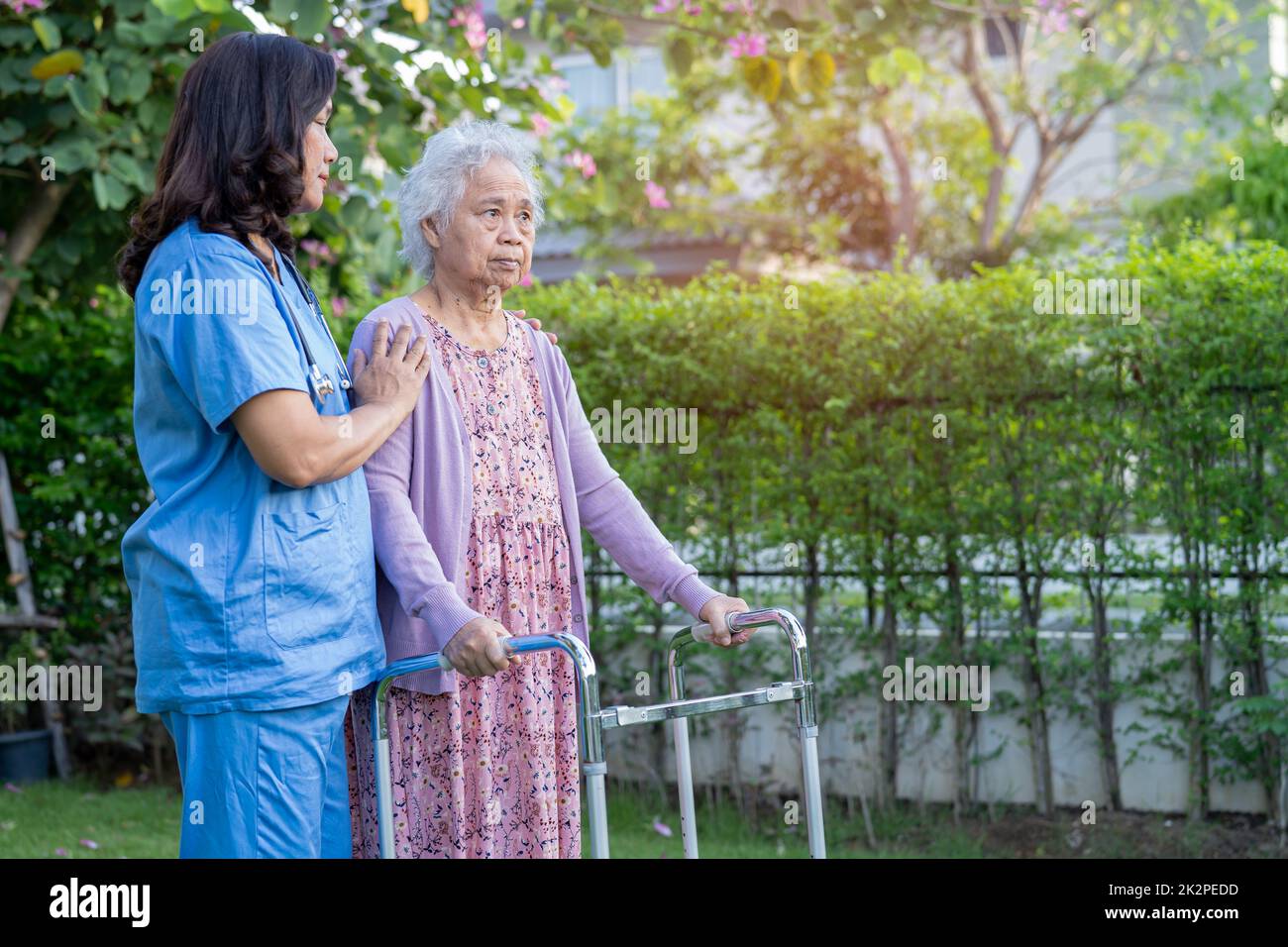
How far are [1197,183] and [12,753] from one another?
10.8 metres

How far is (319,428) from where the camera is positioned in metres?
2.05

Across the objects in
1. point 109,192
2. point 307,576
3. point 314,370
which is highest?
point 109,192

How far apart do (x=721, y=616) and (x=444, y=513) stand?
0.54 meters

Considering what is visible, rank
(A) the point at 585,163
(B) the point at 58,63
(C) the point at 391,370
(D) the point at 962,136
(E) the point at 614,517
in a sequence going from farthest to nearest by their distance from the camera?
(D) the point at 962,136 < (A) the point at 585,163 < (B) the point at 58,63 < (E) the point at 614,517 < (C) the point at 391,370

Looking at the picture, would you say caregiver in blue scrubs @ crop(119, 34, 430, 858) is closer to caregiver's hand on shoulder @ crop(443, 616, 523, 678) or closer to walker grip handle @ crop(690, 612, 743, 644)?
caregiver's hand on shoulder @ crop(443, 616, 523, 678)

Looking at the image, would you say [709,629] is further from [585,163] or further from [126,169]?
[585,163]

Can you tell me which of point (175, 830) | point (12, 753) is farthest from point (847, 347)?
point (12, 753)

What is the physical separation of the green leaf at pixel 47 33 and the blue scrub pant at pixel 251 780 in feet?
10.4

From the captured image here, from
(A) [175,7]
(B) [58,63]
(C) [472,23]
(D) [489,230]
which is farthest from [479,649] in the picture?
(C) [472,23]

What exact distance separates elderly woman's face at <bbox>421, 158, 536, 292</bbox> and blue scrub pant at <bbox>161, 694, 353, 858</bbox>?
843 mm

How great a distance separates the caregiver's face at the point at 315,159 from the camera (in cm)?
216

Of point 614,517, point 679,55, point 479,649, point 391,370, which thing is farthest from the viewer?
point 679,55

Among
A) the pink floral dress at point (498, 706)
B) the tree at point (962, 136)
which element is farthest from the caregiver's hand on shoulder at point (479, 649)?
the tree at point (962, 136)
